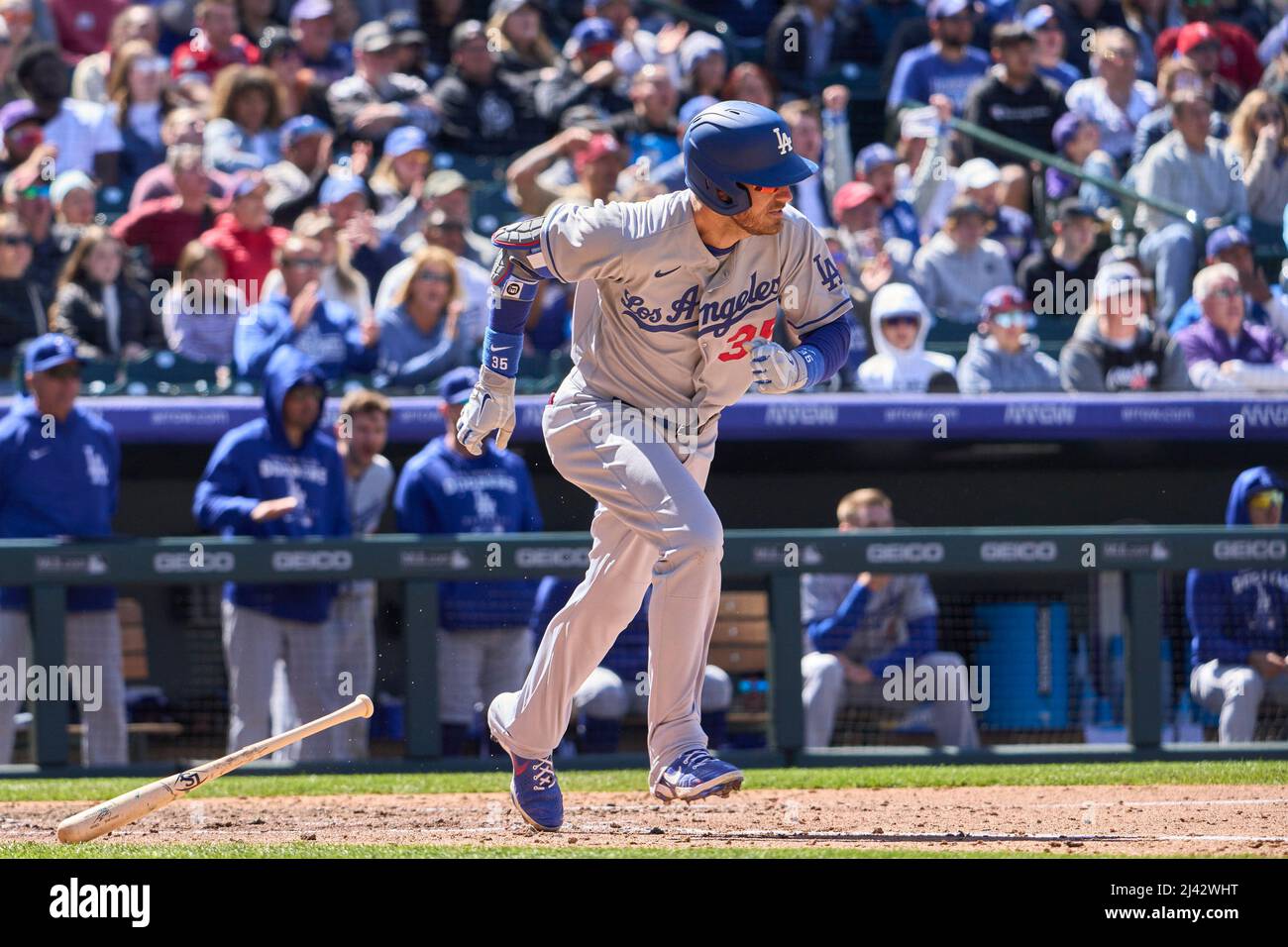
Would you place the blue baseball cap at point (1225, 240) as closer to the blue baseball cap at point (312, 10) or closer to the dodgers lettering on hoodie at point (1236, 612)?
the dodgers lettering on hoodie at point (1236, 612)

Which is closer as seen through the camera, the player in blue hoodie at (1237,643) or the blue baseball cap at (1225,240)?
the player in blue hoodie at (1237,643)

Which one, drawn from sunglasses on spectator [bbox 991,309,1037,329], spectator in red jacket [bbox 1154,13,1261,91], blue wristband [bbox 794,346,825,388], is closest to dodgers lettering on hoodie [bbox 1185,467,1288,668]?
sunglasses on spectator [bbox 991,309,1037,329]

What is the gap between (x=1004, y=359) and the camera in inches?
351

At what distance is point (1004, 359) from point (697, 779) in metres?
4.55

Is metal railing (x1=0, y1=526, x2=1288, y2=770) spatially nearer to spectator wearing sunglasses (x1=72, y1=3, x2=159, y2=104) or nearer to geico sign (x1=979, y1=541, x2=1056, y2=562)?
geico sign (x1=979, y1=541, x2=1056, y2=562)

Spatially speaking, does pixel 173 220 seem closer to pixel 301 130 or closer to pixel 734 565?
pixel 301 130

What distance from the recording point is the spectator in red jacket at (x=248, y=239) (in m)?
9.08

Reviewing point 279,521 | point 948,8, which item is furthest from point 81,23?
point 948,8

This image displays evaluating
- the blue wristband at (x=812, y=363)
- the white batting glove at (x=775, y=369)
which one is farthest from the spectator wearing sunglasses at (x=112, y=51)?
the white batting glove at (x=775, y=369)

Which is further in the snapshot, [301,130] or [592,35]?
[592,35]

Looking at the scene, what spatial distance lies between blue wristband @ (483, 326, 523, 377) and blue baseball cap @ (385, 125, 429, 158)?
4975 millimetres

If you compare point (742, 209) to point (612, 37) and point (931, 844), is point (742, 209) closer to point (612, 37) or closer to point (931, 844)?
point (931, 844)

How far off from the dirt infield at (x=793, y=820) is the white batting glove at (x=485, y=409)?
1064 mm
